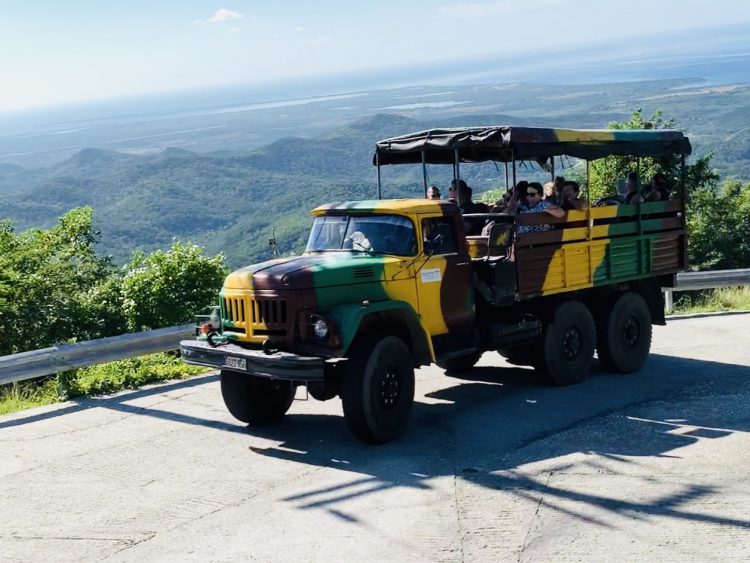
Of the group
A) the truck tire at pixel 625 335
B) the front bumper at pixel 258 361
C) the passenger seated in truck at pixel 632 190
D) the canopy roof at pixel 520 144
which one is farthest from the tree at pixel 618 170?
the front bumper at pixel 258 361

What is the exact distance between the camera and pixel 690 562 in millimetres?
5926

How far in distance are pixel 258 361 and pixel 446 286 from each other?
2371 mm

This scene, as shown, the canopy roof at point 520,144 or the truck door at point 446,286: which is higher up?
the canopy roof at point 520,144

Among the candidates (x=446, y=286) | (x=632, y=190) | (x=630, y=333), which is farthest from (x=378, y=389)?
(x=632, y=190)

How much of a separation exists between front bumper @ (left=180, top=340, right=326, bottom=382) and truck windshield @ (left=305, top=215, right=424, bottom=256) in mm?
1597

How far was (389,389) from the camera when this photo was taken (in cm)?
877

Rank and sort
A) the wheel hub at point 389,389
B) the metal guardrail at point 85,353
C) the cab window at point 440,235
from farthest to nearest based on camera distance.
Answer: the metal guardrail at point 85,353 < the cab window at point 440,235 < the wheel hub at point 389,389

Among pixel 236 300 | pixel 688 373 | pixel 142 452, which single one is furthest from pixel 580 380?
pixel 142 452

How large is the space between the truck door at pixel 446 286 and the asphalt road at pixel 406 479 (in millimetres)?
826

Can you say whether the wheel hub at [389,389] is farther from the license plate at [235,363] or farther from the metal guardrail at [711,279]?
the metal guardrail at [711,279]

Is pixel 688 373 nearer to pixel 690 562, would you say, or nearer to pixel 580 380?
pixel 580 380

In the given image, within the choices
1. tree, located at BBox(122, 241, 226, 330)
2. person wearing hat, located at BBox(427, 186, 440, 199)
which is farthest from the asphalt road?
tree, located at BBox(122, 241, 226, 330)

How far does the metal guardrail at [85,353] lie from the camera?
10609 millimetres


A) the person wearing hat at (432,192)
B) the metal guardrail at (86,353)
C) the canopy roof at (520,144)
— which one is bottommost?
the metal guardrail at (86,353)
